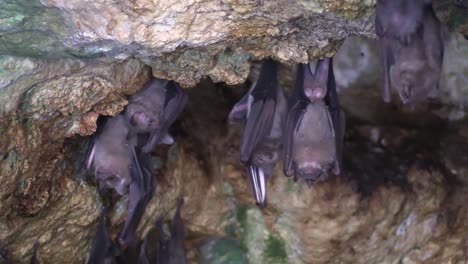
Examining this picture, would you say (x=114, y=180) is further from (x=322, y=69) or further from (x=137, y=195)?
(x=322, y=69)

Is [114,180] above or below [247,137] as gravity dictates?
below

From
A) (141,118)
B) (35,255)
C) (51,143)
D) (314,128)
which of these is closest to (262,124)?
(314,128)

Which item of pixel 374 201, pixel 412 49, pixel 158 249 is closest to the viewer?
pixel 412 49

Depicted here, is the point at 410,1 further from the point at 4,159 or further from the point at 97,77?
the point at 4,159

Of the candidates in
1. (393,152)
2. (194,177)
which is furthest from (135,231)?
(393,152)

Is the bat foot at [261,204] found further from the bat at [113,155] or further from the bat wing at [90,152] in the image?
the bat wing at [90,152]

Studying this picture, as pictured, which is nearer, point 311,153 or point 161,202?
point 311,153

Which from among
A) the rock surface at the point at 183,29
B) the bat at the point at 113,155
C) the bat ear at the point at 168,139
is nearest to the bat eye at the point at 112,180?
the bat at the point at 113,155
